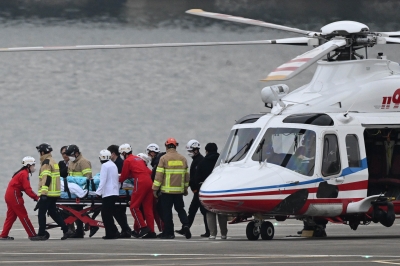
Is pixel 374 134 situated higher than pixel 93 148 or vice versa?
pixel 374 134

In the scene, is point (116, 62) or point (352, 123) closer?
point (352, 123)

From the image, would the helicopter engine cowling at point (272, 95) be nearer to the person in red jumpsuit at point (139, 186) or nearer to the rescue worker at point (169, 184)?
the rescue worker at point (169, 184)

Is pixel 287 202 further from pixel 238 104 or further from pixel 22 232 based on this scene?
pixel 238 104

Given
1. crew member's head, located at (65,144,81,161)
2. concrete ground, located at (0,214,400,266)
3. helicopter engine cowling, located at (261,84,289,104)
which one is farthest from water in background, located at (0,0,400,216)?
concrete ground, located at (0,214,400,266)

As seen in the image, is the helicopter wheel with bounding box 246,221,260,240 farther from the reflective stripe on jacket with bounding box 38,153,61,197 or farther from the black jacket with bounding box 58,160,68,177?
the black jacket with bounding box 58,160,68,177

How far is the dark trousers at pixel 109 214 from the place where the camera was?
1560 centimetres

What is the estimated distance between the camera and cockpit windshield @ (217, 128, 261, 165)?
1481cm

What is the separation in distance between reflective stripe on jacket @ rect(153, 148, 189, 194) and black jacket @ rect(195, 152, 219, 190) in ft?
0.73

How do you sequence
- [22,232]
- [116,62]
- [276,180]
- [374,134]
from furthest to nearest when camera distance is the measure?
[116,62] < [22,232] < [374,134] < [276,180]

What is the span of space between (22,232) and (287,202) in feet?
17.9

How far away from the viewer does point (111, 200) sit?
51.4 ft

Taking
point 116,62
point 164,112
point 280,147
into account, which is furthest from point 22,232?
point 116,62

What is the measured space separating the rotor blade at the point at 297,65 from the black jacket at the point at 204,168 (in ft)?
7.90

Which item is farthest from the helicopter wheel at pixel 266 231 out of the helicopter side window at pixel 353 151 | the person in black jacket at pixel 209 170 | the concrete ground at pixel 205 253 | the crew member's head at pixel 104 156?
the crew member's head at pixel 104 156
